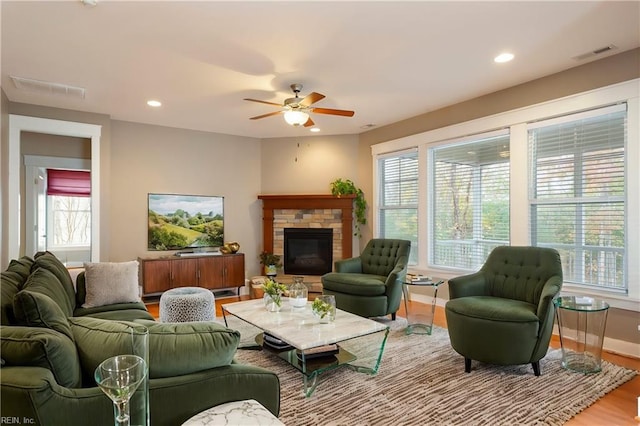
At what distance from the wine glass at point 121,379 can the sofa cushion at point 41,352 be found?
0.18m

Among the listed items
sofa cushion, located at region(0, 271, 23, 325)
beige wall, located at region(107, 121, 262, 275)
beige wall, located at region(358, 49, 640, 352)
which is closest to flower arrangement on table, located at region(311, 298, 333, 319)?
sofa cushion, located at region(0, 271, 23, 325)

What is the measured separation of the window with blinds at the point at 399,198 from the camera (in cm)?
552

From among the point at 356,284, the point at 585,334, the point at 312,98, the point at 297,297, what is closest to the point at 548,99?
the point at 585,334

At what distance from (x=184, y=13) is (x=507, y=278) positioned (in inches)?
136

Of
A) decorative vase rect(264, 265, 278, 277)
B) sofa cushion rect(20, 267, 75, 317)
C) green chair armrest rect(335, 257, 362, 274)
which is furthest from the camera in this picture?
decorative vase rect(264, 265, 278, 277)

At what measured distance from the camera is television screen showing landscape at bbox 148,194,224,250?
222 inches

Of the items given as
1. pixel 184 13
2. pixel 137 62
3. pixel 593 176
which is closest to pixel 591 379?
pixel 593 176

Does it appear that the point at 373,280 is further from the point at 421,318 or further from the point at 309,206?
the point at 309,206

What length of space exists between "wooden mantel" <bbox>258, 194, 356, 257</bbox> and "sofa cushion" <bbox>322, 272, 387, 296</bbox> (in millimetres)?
1570

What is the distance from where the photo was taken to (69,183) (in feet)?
17.3

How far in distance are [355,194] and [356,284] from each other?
7.35 feet

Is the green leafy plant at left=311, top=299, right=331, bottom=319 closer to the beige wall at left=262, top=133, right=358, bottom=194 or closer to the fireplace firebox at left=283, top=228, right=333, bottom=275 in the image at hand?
the fireplace firebox at left=283, top=228, right=333, bottom=275

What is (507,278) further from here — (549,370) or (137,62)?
(137,62)

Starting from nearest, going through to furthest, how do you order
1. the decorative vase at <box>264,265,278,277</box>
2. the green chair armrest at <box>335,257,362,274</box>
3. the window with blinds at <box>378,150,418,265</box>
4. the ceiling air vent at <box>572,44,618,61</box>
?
the ceiling air vent at <box>572,44,618,61</box> < the green chair armrest at <box>335,257,362,274</box> < the window with blinds at <box>378,150,418,265</box> < the decorative vase at <box>264,265,278,277</box>
